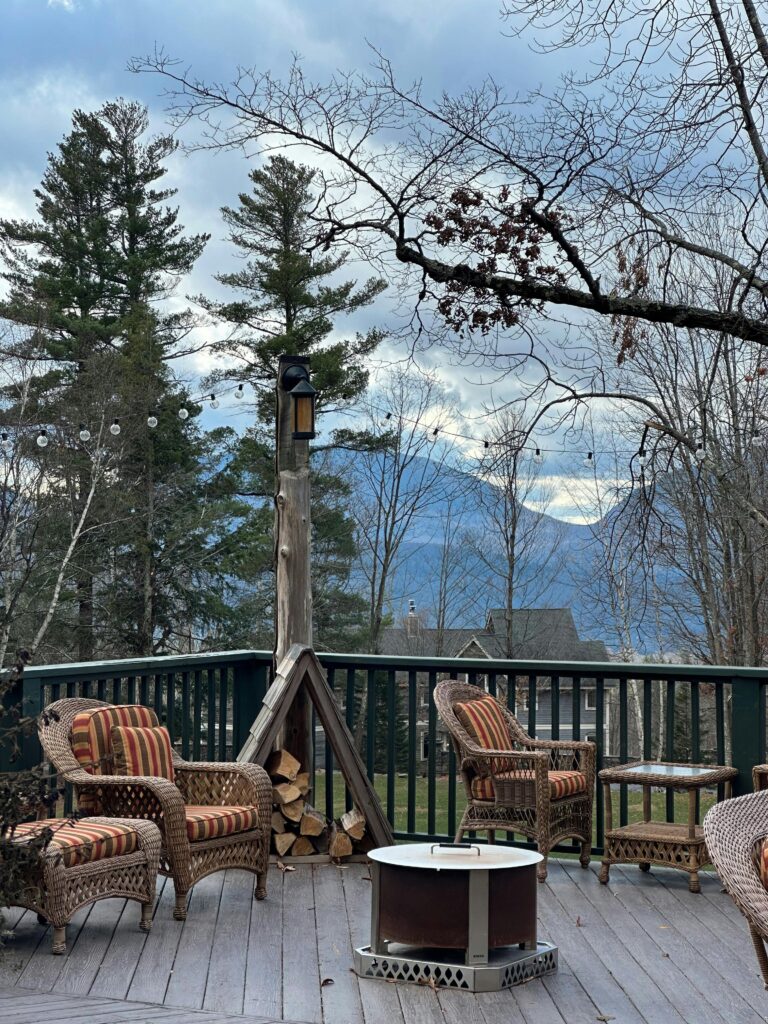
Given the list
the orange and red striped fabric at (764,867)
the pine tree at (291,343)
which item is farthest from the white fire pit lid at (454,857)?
the pine tree at (291,343)

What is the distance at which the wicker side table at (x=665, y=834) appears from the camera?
17.0ft

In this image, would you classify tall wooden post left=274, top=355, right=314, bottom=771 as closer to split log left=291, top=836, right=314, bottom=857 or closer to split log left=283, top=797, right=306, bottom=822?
split log left=283, top=797, right=306, bottom=822

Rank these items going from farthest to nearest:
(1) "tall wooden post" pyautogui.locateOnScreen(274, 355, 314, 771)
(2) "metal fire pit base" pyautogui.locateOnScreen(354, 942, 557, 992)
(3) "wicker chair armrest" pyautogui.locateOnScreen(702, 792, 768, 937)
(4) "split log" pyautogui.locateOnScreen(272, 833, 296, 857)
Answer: (1) "tall wooden post" pyautogui.locateOnScreen(274, 355, 314, 771) → (4) "split log" pyautogui.locateOnScreen(272, 833, 296, 857) → (2) "metal fire pit base" pyautogui.locateOnScreen(354, 942, 557, 992) → (3) "wicker chair armrest" pyautogui.locateOnScreen(702, 792, 768, 937)

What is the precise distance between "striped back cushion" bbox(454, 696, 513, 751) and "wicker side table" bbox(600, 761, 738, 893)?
53cm

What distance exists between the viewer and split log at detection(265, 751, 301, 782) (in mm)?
5723

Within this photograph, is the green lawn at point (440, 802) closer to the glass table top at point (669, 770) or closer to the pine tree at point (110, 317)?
the pine tree at point (110, 317)

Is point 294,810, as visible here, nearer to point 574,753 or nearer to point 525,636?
point 574,753

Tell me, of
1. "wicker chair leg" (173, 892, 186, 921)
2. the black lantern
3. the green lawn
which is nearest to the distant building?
the green lawn

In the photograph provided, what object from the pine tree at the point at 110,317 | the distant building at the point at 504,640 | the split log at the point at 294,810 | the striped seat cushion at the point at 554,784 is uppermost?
the pine tree at the point at 110,317

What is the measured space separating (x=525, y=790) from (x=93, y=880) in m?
2.06

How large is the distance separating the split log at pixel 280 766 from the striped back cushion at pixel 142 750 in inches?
33.8

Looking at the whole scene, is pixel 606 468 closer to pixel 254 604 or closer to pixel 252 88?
pixel 254 604

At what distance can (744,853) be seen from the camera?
2.80 m

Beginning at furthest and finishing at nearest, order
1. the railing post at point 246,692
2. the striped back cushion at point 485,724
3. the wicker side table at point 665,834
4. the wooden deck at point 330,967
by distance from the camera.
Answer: the railing post at point 246,692 < the striped back cushion at point 485,724 < the wicker side table at point 665,834 < the wooden deck at point 330,967
